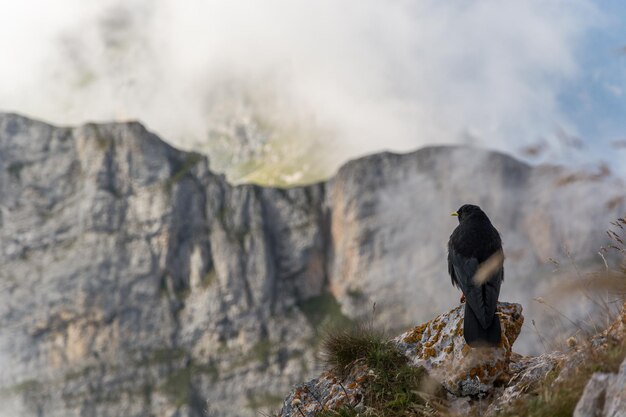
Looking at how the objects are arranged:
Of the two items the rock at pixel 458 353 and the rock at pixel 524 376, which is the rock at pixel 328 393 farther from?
the rock at pixel 524 376

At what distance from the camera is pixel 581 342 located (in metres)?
5.71

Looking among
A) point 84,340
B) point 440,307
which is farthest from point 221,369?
point 440,307

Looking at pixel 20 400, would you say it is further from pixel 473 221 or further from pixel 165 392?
pixel 473 221

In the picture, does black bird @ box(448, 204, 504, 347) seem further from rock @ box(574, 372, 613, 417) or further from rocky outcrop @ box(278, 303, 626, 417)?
rock @ box(574, 372, 613, 417)

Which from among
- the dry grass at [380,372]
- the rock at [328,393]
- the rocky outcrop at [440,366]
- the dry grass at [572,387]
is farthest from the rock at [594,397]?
the rock at [328,393]

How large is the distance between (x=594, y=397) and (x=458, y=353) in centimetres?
314

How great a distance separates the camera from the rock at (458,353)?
750 centimetres

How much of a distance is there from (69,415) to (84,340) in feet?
79.8

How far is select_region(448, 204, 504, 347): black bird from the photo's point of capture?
23.7 ft

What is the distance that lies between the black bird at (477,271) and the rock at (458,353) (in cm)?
33

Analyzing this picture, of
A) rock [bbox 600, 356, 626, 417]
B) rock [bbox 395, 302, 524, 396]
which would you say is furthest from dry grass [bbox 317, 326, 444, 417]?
rock [bbox 600, 356, 626, 417]

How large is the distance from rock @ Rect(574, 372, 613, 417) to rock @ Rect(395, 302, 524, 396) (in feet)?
7.56

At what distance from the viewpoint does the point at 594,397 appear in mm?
4801

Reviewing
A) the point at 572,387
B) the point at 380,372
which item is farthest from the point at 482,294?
the point at 572,387
